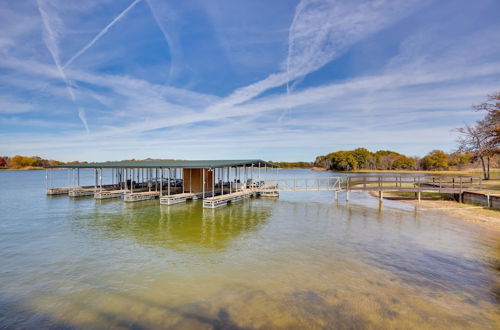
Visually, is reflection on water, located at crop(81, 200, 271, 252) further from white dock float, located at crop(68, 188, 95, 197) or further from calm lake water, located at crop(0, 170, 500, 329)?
white dock float, located at crop(68, 188, 95, 197)

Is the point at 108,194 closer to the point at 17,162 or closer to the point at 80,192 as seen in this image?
the point at 80,192

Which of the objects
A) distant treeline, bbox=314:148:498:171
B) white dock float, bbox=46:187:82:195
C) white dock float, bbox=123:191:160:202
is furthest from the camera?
distant treeline, bbox=314:148:498:171

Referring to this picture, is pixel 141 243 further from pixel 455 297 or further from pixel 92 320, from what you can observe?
pixel 455 297

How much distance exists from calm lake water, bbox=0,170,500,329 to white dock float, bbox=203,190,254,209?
175 inches

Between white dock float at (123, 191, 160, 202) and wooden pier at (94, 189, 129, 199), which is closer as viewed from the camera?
white dock float at (123, 191, 160, 202)

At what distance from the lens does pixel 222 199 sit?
69.7 ft

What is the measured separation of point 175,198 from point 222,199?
431cm

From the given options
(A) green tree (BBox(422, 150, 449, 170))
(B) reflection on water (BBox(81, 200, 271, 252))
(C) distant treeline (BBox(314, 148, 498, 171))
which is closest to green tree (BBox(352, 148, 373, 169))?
(C) distant treeline (BBox(314, 148, 498, 171))

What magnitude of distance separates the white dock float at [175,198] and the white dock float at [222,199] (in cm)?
338

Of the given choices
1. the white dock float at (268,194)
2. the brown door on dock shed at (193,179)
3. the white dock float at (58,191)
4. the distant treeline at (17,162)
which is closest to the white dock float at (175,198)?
the brown door on dock shed at (193,179)

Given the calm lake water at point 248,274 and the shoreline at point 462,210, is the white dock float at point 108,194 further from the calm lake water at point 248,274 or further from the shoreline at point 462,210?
the shoreline at point 462,210

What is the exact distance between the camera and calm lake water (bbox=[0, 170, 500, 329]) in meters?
5.79

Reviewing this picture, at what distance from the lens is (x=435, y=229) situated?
44.8 ft

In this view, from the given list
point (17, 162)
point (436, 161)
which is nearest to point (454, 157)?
point (436, 161)
